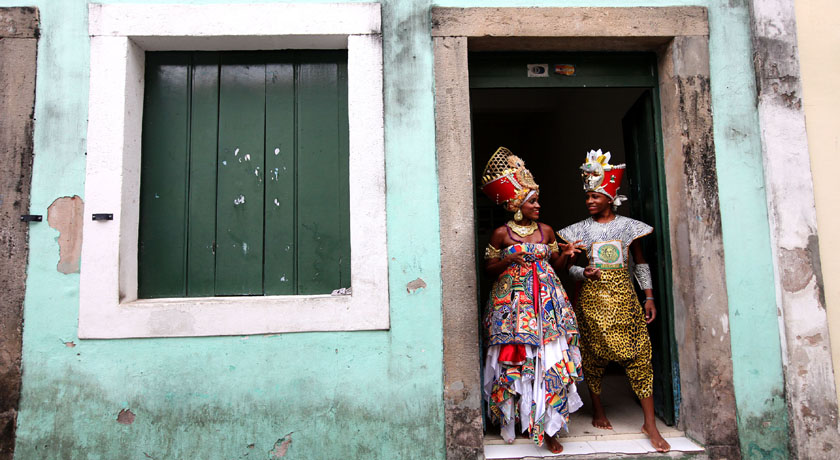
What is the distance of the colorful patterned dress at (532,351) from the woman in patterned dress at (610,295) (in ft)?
0.73

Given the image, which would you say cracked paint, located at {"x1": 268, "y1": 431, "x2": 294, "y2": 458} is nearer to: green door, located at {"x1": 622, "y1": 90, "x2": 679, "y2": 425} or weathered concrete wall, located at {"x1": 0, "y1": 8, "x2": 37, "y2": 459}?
weathered concrete wall, located at {"x1": 0, "y1": 8, "x2": 37, "y2": 459}

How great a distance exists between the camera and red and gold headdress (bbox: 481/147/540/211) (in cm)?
324

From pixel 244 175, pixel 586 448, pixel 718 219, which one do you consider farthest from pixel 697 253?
pixel 244 175

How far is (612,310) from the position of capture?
10.6ft

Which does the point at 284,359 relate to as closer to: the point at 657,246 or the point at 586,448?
the point at 586,448

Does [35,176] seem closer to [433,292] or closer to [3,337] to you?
[3,337]

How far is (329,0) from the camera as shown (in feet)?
10.6

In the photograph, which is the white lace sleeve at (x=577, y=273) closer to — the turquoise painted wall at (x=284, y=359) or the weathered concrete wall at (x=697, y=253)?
the weathered concrete wall at (x=697, y=253)

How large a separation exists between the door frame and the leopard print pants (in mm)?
306

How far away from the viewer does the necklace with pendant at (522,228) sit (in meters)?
3.28

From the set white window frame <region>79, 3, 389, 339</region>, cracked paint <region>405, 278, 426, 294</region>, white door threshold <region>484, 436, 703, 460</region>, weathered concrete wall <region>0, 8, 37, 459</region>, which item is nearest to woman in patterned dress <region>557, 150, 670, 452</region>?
white door threshold <region>484, 436, 703, 460</region>

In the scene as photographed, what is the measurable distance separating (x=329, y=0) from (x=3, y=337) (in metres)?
2.88

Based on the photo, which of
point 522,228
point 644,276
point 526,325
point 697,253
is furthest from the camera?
point 644,276

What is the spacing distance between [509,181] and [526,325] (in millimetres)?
932
